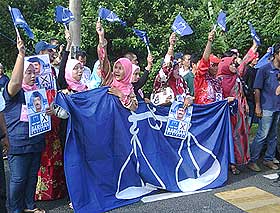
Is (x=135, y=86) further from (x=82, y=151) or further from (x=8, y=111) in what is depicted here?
(x=8, y=111)

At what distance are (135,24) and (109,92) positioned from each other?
20.4 ft

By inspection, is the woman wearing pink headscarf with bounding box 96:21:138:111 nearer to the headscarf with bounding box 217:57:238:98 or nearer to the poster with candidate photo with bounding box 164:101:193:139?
the poster with candidate photo with bounding box 164:101:193:139

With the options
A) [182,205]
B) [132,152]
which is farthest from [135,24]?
[182,205]

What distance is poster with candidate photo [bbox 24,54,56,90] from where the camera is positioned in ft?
14.4

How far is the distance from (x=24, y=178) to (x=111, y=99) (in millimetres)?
1304

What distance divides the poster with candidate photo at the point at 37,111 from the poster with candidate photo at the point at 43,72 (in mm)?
107

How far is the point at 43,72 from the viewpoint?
4453 millimetres

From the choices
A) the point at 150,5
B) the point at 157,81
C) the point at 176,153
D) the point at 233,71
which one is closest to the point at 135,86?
the point at 157,81

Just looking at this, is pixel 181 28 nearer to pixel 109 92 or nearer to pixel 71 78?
pixel 109 92

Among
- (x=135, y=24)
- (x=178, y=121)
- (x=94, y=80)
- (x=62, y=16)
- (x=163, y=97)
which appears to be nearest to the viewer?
(x=62, y=16)

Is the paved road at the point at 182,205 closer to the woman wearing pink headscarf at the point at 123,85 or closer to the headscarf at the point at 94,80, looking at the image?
the woman wearing pink headscarf at the point at 123,85

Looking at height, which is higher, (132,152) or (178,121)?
(178,121)

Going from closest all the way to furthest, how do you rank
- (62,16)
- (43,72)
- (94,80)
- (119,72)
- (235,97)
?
(43,72) → (119,72) → (62,16) → (235,97) → (94,80)

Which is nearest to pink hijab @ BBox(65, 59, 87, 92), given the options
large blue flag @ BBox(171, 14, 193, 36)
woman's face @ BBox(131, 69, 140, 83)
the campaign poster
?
woman's face @ BBox(131, 69, 140, 83)
